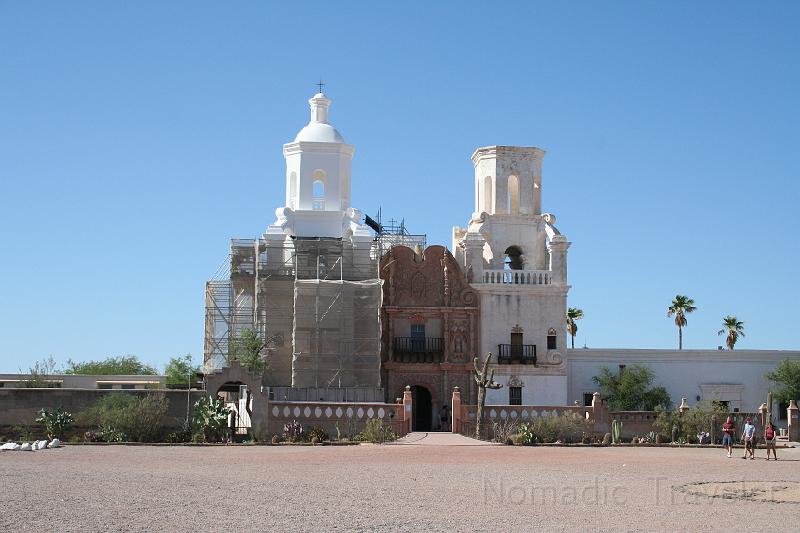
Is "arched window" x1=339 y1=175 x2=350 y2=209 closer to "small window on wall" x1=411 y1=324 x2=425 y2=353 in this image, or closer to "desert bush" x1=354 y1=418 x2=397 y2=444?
"small window on wall" x1=411 y1=324 x2=425 y2=353

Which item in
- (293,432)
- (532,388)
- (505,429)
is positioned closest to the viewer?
(293,432)

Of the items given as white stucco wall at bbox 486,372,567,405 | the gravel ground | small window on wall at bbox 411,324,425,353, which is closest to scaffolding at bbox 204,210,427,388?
small window on wall at bbox 411,324,425,353

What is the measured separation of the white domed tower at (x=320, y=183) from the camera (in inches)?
1996

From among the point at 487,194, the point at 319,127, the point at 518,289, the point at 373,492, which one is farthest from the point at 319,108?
the point at 373,492

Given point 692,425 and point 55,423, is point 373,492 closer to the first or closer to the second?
point 55,423

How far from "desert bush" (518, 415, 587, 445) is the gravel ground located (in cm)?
604

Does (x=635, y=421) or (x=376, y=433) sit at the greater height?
(x=635, y=421)

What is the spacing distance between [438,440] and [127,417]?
33.3 ft

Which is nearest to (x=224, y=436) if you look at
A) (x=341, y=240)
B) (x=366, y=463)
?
(x=366, y=463)

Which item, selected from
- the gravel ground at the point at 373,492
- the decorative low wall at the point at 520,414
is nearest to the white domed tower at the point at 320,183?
the decorative low wall at the point at 520,414

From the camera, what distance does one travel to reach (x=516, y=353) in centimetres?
4988

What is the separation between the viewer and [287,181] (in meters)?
52.1

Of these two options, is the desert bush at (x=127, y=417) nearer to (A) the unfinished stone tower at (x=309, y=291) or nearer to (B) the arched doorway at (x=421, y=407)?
(A) the unfinished stone tower at (x=309, y=291)

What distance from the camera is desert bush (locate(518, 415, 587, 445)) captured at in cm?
3700
